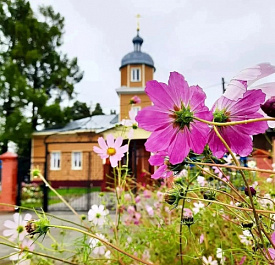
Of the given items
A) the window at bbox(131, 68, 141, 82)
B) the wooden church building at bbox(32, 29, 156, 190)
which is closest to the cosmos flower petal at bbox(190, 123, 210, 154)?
the wooden church building at bbox(32, 29, 156, 190)

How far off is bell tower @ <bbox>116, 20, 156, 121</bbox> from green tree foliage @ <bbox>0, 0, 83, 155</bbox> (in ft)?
6.64

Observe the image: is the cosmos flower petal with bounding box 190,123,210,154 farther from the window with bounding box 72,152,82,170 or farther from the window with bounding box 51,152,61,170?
the window with bounding box 51,152,61,170

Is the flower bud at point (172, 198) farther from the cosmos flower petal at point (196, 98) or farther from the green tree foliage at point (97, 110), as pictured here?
the green tree foliage at point (97, 110)

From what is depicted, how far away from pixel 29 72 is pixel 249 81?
42.3ft

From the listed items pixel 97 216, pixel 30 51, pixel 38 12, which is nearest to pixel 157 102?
pixel 97 216

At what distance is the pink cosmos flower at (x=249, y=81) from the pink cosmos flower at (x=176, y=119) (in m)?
0.02

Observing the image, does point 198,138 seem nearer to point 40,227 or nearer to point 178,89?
point 178,89

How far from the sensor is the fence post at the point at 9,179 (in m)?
4.89

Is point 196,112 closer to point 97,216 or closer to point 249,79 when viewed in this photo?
point 249,79

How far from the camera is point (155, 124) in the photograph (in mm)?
264

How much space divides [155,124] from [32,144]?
11905 mm

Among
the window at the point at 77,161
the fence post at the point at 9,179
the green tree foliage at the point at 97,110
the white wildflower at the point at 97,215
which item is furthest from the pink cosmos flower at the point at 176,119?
the green tree foliage at the point at 97,110

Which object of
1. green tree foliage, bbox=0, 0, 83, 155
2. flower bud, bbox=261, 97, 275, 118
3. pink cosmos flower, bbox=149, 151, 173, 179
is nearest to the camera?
flower bud, bbox=261, 97, 275, 118

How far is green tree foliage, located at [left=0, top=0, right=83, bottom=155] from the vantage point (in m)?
10.9
